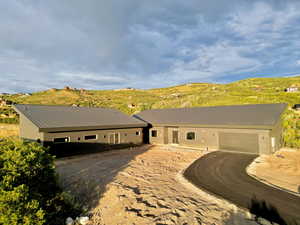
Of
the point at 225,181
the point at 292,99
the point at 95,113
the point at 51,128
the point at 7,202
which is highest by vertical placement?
the point at 292,99

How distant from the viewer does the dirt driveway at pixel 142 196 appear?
17.4 feet

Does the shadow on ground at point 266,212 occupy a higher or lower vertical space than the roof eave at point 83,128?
lower

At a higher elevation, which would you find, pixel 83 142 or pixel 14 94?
pixel 14 94

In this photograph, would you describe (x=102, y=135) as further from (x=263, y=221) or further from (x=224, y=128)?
(x=263, y=221)

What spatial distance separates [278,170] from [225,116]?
25.2 feet

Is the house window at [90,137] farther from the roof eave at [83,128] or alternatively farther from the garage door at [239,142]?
the garage door at [239,142]

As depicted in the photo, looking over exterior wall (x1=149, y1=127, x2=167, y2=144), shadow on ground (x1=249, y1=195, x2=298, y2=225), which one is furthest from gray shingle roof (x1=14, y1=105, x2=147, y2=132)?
shadow on ground (x1=249, y1=195, x2=298, y2=225)

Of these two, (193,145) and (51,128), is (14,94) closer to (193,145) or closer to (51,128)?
(51,128)

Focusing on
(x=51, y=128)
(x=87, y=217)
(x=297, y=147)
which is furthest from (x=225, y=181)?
(x=297, y=147)

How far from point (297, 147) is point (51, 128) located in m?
21.8

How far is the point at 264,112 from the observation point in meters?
15.7

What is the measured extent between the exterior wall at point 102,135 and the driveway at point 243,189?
7.93m

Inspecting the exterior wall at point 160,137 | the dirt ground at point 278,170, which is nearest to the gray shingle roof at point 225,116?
the exterior wall at point 160,137

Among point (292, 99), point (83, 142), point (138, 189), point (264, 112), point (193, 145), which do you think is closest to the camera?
point (138, 189)
